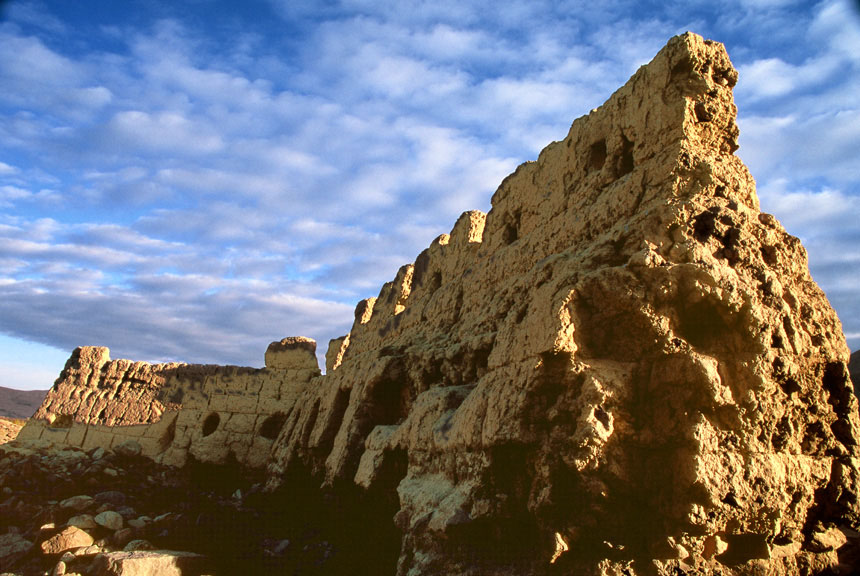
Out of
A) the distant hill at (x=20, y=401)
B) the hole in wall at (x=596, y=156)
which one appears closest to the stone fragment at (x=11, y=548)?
the hole in wall at (x=596, y=156)

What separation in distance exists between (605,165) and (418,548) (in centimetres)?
411

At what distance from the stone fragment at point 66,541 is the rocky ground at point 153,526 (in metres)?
0.01

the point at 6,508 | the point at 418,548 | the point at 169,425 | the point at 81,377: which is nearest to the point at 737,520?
the point at 418,548

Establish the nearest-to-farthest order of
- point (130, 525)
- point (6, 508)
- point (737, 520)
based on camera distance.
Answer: point (737, 520)
point (130, 525)
point (6, 508)

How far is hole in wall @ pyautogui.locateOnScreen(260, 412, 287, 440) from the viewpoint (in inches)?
471

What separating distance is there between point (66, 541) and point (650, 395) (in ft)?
21.9

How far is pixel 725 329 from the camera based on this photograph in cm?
409

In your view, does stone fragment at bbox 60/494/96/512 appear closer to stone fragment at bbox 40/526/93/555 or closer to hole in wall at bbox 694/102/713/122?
stone fragment at bbox 40/526/93/555

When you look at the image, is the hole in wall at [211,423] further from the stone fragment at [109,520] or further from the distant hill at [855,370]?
the distant hill at [855,370]

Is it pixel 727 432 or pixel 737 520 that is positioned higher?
pixel 727 432

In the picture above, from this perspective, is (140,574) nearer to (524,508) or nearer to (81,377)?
(524,508)

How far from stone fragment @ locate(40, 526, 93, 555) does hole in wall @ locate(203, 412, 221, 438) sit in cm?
544

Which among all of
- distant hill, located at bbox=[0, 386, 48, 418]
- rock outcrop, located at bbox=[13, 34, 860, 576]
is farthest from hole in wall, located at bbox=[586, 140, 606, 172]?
distant hill, located at bbox=[0, 386, 48, 418]

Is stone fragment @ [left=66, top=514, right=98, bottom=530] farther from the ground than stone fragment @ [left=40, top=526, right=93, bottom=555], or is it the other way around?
stone fragment @ [left=66, top=514, right=98, bottom=530]
